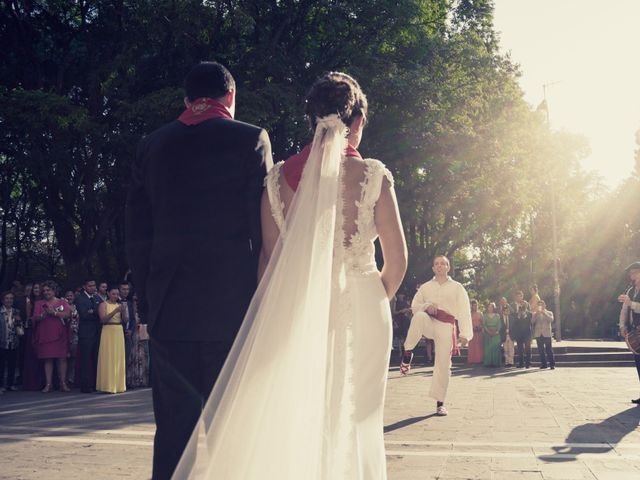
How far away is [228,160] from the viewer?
11.9 feet

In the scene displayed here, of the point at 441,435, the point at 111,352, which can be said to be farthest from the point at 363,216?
the point at 111,352

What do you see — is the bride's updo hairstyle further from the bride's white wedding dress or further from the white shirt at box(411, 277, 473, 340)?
the white shirt at box(411, 277, 473, 340)

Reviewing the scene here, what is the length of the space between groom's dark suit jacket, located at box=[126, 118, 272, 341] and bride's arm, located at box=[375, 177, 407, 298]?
675 mm

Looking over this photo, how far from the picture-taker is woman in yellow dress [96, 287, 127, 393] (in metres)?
14.7

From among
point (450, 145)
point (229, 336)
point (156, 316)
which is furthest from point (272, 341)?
point (450, 145)

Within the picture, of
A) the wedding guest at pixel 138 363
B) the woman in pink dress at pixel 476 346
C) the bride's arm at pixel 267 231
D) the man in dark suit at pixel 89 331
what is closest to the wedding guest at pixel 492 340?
the woman in pink dress at pixel 476 346

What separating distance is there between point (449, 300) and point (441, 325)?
1.21ft

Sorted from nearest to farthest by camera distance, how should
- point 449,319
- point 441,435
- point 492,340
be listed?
point 441,435, point 449,319, point 492,340

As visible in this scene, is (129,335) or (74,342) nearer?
(74,342)

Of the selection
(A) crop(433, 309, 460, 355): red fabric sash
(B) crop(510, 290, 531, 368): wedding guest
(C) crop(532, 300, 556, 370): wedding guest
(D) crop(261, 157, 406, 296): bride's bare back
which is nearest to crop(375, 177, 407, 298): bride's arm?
(D) crop(261, 157, 406, 296): bride's bare back

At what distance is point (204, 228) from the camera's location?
11.8ft

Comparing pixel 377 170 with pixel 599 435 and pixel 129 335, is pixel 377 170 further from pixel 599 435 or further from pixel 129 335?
pixel 129 335

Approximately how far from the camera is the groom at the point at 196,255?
11.7 feet

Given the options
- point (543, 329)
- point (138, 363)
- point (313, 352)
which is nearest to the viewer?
point (313, 352)
